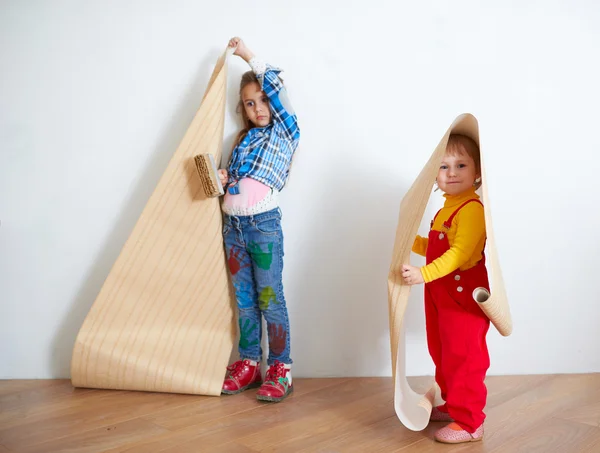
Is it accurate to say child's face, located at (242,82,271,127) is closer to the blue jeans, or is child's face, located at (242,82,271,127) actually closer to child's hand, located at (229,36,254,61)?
child's hand, located at (229,36,254,61)

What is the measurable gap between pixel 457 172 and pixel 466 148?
0.07 m

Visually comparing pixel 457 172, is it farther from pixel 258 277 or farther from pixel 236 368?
pixel 236 368

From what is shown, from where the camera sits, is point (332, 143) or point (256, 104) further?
point (332, 143)

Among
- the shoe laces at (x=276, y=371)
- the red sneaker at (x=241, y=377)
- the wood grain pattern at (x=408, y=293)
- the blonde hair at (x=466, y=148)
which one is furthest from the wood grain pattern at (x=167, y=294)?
the blonde hair at (x=466, y=148)

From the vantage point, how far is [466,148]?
158cm

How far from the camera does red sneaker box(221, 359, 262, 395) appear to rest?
1.86m

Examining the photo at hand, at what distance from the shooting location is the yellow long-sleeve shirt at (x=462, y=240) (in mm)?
1487

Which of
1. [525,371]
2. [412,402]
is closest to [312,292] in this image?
[412,402]

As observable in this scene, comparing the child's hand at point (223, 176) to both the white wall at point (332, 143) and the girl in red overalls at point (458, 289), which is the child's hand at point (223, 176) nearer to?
the white wall at point (332, 143)

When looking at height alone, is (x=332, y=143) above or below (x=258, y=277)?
above

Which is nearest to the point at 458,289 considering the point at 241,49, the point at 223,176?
the point at 223,176

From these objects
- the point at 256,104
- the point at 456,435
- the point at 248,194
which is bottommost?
the point at 456,435

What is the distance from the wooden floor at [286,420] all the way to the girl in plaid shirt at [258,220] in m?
0.10

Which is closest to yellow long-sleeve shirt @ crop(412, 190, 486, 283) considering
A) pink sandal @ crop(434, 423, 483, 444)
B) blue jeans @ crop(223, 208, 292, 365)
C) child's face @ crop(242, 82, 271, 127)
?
pink sandal @ crop(434, 423, 483, 444)
